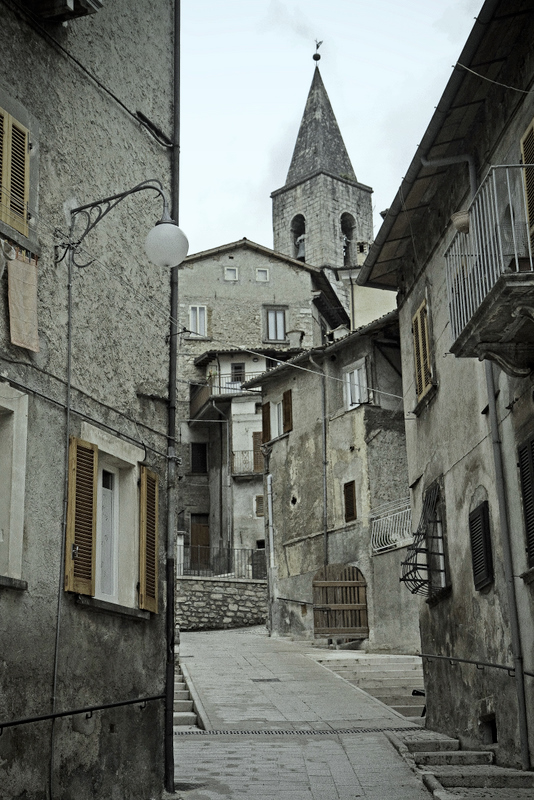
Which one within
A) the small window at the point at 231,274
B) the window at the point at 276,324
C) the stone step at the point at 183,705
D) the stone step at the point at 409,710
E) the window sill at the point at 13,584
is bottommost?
the stone step at the point at 409,710

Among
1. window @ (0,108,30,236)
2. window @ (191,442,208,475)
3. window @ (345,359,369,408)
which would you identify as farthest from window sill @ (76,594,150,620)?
window @ (191,442,208,475)

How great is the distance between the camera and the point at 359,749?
43.6 feet

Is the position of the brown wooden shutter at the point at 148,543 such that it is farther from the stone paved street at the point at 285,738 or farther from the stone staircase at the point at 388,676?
the stone staircase at the point at 388,676

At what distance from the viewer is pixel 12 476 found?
839 centimetres

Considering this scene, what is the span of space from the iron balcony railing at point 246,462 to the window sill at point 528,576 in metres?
34.7

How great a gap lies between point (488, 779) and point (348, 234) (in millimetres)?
60851

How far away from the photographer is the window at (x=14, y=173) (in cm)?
893

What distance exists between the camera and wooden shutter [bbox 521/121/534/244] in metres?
10.3

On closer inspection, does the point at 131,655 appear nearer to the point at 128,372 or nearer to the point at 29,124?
the point at 128,372

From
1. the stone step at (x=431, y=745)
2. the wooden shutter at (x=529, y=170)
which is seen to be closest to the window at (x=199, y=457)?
the stone step at (x=431, y=745)

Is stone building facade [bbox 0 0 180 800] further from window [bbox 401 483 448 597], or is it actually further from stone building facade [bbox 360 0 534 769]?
window [bbox 401 483 448 597]

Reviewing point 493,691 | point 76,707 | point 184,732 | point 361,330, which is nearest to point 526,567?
point 493,691

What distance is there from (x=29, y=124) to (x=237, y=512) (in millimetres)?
36758

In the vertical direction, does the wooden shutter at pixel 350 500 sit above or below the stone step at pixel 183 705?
above
